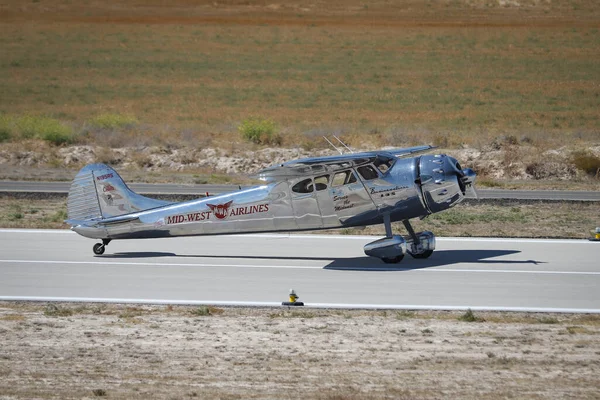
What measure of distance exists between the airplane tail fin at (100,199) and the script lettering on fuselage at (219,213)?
0.70 m

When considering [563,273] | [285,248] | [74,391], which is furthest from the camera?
[285,248]

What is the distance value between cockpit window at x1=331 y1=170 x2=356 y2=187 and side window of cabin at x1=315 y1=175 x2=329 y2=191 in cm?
15

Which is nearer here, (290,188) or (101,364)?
(101,364)

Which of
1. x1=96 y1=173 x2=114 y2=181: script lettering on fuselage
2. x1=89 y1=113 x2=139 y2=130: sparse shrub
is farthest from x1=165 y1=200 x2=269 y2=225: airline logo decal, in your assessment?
x1=89 y1=113 x2=139 y2=130: sparse shrub

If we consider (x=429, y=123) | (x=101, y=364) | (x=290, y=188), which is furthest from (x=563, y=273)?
(x=429, y=123)

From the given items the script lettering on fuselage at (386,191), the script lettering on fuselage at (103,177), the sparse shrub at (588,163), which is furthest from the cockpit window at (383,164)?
the sparse shrub at (588,163)

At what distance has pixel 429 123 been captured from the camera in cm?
5850

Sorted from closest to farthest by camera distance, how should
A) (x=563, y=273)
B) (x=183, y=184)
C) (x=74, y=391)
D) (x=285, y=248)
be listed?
(x=74, y=391) → (x=563, y=273) → (x=285, y=248) → (x=183, y=184)

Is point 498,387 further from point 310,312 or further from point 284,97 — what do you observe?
point 284,97

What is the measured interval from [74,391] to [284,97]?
199 ft

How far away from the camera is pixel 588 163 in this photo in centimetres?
3528

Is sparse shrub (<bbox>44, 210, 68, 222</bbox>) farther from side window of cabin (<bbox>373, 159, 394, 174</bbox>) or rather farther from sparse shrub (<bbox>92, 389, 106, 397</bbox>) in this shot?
sparse shrub (<bbox>92, 389, 106, 397</bbox>)

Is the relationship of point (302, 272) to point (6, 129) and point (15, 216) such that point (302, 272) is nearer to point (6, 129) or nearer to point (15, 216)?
point (15, 216)

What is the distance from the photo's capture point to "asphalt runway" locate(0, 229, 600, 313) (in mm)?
15453
